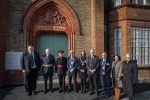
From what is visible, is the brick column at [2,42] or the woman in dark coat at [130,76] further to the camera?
the brick column at [2,42]

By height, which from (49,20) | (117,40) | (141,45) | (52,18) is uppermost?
(52,18)

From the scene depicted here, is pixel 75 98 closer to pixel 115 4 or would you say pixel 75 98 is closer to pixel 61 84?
pixel 61 84

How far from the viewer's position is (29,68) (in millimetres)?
4648

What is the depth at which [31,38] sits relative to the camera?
6551mm

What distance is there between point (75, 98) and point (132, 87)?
2.10m

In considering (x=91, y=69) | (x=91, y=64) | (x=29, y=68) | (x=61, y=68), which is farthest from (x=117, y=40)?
(x=29, y=68)

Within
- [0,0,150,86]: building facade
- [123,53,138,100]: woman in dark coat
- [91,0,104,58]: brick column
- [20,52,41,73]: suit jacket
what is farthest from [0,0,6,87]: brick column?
[123,53,138,100]: woman in dark coat

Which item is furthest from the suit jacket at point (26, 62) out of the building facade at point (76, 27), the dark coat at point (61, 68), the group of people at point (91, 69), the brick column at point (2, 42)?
the brick column at point (2, 42)

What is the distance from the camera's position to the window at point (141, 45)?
22.8 feet

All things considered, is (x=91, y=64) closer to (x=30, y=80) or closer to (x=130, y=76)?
(x=130, y=76)

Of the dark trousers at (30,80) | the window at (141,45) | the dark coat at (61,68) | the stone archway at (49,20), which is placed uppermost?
the stone archway at (49,20)

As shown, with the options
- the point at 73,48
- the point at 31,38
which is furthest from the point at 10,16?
the point at 73,48

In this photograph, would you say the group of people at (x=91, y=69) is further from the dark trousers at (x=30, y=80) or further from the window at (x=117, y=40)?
the window at (x=117, y=40)

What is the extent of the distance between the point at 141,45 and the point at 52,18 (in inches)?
227
